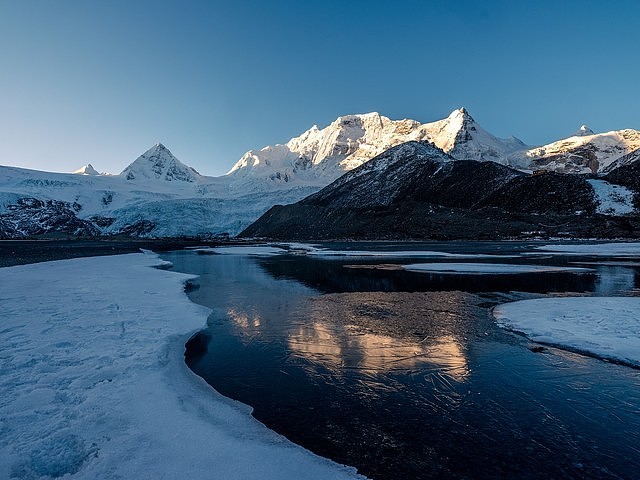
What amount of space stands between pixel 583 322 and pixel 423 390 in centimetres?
876

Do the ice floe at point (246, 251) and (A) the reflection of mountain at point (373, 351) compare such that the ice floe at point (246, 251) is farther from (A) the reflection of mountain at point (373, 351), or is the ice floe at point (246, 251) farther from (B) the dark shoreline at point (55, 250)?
(A) the reflection of mountain at point (373, 351)

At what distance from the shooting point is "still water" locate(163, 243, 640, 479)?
242 inches

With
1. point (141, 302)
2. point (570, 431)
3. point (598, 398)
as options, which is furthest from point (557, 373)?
point (141, 302)

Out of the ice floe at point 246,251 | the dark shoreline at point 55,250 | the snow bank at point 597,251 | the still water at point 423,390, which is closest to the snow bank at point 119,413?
the still water at point 423,390

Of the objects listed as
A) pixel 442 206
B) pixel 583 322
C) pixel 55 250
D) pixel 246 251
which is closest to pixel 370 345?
pixel 583 322

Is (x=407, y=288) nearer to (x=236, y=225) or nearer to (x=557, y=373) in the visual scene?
(x=557, y=373)

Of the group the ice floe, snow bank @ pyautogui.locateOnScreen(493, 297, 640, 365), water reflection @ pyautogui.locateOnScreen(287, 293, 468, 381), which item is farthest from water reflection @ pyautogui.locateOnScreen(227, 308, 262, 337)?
the ice floe

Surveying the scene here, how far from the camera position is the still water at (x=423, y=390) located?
614cm

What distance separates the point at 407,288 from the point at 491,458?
17.5m

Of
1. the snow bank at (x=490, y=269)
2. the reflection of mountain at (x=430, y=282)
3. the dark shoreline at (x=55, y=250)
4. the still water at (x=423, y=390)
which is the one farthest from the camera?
the dark shoreline at (x=55, y=250)

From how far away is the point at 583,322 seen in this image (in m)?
13.9

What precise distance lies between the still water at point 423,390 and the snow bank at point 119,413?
728 mm

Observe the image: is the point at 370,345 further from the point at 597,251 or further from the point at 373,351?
the point at 597,251

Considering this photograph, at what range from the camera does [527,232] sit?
3664 inches
